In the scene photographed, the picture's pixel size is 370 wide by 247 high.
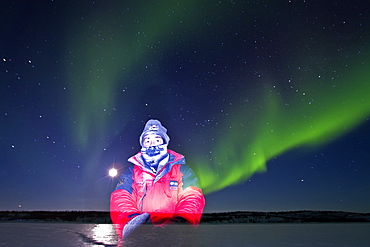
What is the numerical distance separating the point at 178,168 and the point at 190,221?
1.57 metres

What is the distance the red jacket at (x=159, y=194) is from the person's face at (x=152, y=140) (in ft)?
1.62

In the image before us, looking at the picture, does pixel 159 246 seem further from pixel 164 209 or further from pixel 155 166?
pixel 155 166

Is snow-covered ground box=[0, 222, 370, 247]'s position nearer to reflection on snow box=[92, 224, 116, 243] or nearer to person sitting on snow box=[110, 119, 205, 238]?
reflection on snow box=[92, 224, 116, 243]

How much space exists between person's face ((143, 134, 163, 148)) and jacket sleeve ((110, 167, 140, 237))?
1029 mm

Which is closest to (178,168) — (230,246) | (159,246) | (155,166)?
(155,166)

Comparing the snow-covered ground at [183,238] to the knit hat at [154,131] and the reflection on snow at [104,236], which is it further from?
the knit hat at [154,131]

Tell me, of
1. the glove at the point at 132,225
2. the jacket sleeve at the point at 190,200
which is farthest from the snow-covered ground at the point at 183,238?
the jacket sleeve at the point at 190,200

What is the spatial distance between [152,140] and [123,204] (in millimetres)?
2025

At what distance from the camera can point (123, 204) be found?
5.78 metres

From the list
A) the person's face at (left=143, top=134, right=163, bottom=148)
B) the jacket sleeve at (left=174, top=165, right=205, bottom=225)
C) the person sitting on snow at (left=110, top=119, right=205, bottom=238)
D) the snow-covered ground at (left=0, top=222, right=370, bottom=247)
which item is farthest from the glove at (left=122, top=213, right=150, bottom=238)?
the person's face at (left=143, top=134, right=163, bottom=148)

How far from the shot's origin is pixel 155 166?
262 inches

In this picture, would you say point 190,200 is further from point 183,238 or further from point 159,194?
point 183,238

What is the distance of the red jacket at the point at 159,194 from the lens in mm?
5527

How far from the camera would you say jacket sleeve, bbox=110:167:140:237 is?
5466mm
